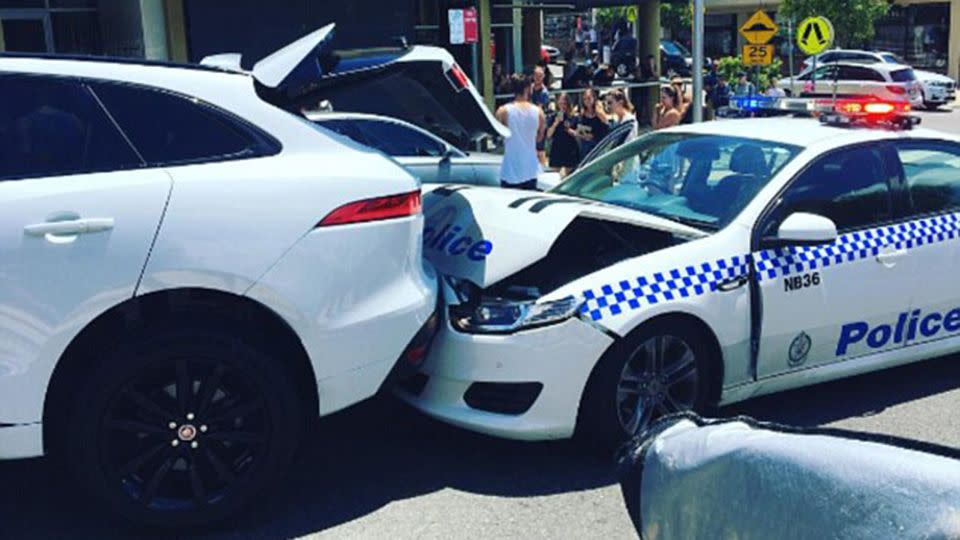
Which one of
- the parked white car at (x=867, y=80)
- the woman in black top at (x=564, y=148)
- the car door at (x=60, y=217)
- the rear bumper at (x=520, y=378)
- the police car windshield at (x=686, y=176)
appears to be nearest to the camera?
the car door at (x=60, y=217)

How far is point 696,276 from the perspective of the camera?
4.58 metres

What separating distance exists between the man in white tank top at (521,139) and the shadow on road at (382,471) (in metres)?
4.39

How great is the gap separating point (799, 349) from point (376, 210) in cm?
219

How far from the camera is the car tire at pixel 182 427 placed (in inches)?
142

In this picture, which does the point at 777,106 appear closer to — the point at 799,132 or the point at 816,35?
the point at 799,132

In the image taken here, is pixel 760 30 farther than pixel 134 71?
Yes

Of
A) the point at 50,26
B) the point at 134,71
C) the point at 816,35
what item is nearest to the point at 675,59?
the point at 816,35

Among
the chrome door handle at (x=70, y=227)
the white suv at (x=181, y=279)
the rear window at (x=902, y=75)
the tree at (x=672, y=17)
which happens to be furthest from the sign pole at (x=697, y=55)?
the tree at (x=672, y=17)

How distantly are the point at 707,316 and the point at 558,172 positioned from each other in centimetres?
597

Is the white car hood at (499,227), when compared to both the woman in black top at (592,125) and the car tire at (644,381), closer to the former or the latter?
the car tire at (644,381)

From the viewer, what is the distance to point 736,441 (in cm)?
222

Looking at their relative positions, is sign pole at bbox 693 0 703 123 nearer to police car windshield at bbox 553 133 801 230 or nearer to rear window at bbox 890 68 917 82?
police car windshield at bbox 553 133 801 230

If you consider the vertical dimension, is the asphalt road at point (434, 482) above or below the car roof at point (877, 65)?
below

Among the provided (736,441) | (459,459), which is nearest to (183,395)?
(459,459)
